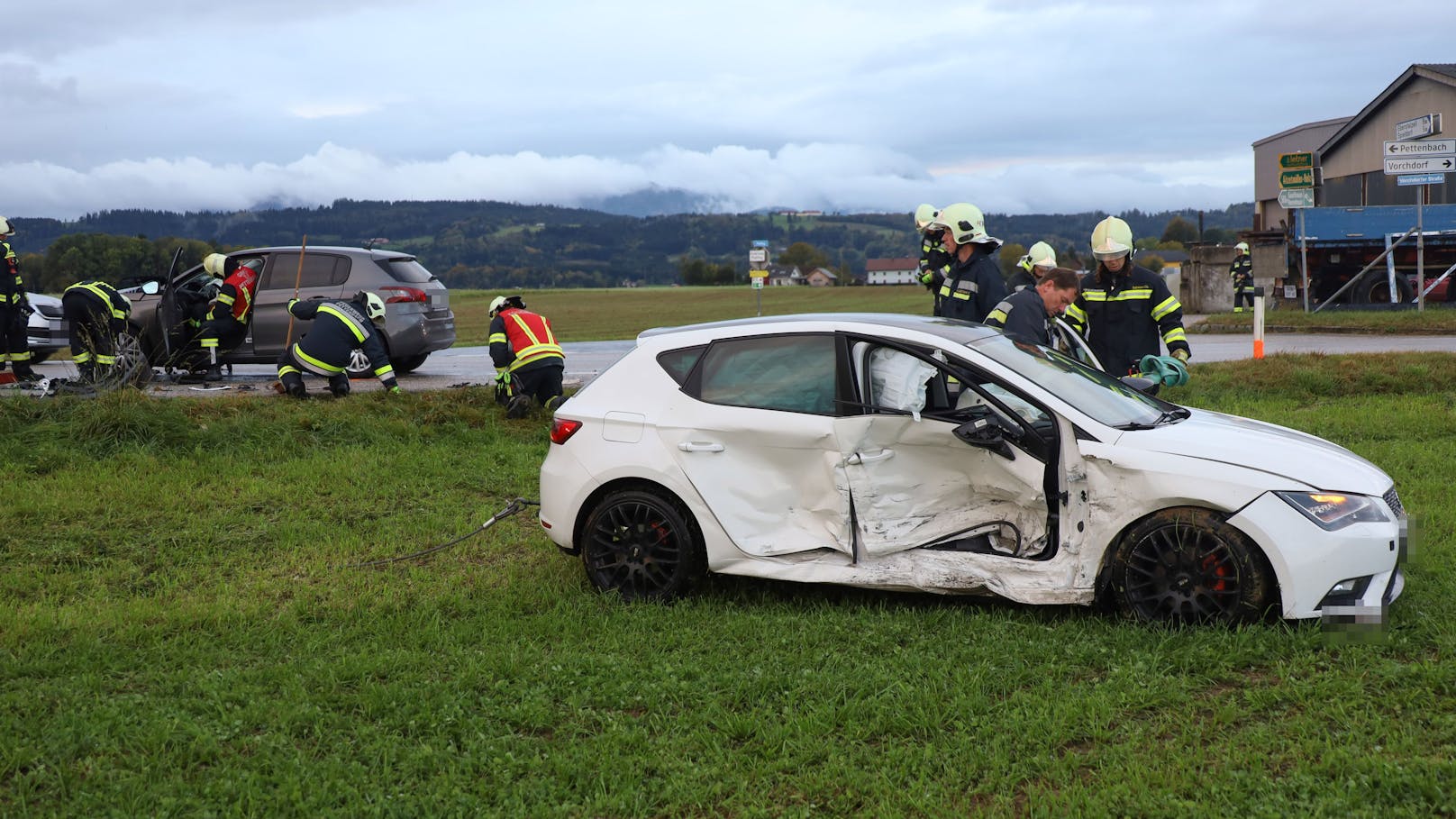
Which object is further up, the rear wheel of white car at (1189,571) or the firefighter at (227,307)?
the firefighter at (227,307)

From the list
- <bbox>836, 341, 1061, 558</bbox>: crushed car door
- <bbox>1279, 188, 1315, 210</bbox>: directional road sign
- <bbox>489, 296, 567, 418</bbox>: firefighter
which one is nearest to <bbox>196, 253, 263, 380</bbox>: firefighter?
<bbox>489, 296, 567, 418</bbox>: firefighter

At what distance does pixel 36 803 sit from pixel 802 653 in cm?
288

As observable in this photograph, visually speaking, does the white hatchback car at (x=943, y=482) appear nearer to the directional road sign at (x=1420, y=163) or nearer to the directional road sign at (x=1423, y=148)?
the directional road sign at (x=1420, y=163)

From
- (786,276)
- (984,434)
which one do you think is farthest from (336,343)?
(786,276)

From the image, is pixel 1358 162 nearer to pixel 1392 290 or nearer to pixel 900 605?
pixel 1392 290

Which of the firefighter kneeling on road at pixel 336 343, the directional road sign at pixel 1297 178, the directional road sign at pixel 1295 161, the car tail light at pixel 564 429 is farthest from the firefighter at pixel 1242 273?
the car tail light at pixel 564 429

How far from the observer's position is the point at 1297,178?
66.3 feet

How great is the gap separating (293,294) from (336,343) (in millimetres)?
2943

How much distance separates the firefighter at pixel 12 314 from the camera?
12.8 metres

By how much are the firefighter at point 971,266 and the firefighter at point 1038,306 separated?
3.16 ft

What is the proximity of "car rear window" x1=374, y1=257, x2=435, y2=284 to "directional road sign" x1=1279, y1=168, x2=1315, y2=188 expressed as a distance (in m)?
14.5

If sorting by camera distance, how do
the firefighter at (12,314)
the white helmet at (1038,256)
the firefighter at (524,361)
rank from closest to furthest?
the white helmet at (1038,256) < the firefighter at (524,361) < the firefighter at (12,314)

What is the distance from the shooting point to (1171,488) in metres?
4.93

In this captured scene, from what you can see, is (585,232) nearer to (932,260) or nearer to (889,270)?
(889,270)
